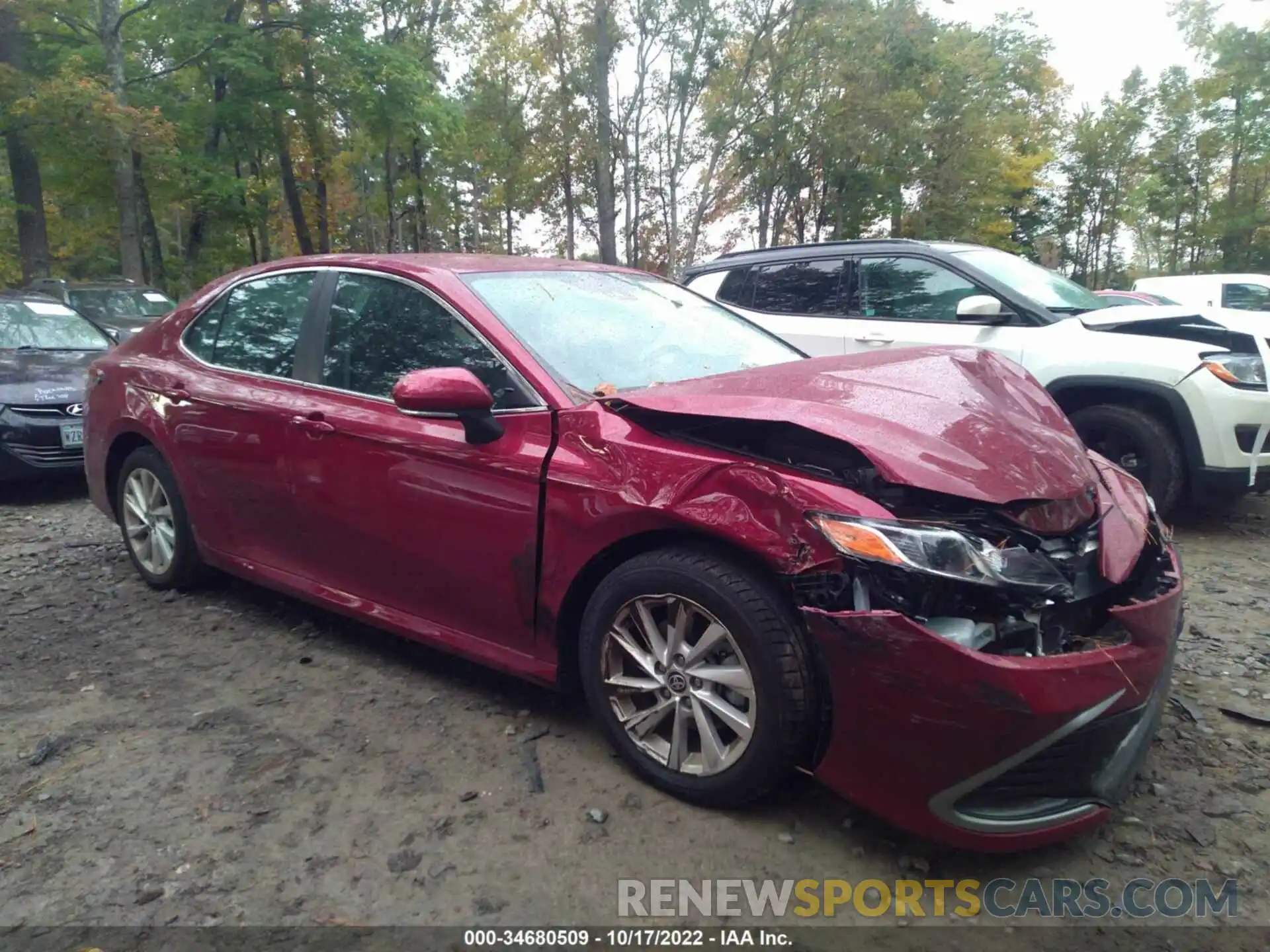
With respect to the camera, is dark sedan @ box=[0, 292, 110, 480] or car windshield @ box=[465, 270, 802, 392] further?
dark sedan @ box=[0, 292, 110, 480]

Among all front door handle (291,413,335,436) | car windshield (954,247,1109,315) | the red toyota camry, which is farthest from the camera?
car windshield (954,247,1109,315)

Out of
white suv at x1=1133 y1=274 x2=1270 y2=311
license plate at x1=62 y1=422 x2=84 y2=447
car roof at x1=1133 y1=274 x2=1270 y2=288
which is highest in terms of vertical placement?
car roof at x1=1133 y1=274 x2=1270 y2=288

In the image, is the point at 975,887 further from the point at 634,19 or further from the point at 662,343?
the point at 634,19

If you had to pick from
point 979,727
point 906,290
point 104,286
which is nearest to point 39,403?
point 906,290

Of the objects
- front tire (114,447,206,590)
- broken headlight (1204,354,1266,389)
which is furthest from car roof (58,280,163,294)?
broken headlight (1204,354,1266,389)

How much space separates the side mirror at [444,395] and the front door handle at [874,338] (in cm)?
392

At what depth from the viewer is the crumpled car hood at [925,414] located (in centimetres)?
230

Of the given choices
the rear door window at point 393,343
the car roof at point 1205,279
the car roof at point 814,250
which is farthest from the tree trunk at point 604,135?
the rear door window at point 393,343

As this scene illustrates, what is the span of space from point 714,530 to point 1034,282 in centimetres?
464

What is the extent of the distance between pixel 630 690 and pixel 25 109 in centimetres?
1596

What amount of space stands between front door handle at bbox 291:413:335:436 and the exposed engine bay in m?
1.42

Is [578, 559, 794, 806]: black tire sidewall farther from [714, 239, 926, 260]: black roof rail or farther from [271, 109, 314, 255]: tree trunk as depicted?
[271, 109, 314, 255]: tree trunk

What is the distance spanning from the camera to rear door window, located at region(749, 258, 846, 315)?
647 centimetres

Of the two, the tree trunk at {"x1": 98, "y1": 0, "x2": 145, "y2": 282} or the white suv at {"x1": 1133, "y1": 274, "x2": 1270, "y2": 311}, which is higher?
the tree trunk at {"x1": 98, "y1": 0, "x2": 145, "y2": 282}
